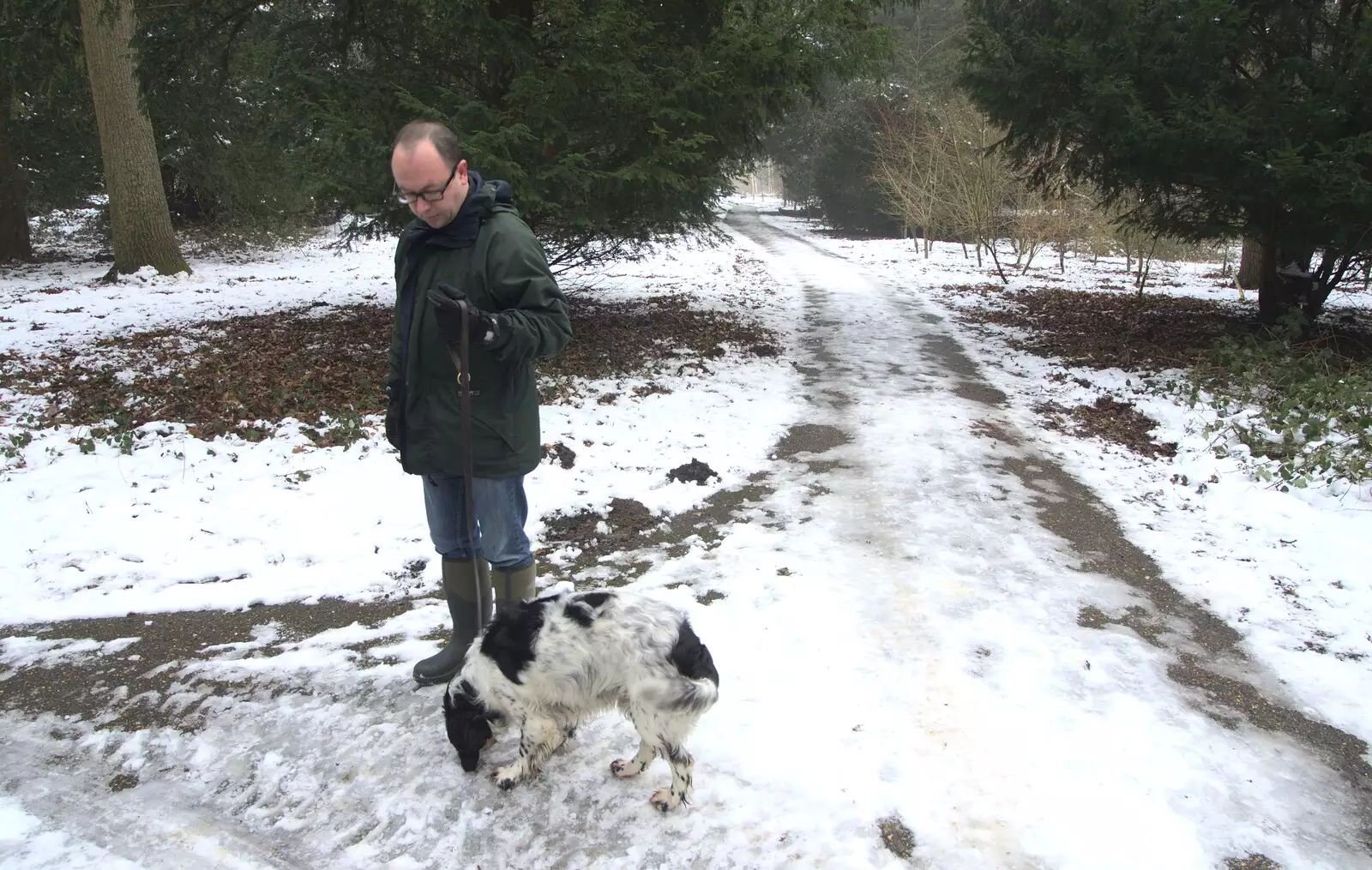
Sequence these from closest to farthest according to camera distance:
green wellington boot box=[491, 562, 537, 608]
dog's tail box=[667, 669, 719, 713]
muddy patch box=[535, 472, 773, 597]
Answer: dog's tail box=[667, 669, 719, 713] → green wellington boot box=[491, 562, 537, 608] → muddy patch box=[535, 472, 773, 597]

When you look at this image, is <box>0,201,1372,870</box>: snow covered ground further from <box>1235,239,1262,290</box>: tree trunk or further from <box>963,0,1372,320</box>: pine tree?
<box>1235,239,1262,290</box>: tree trunk

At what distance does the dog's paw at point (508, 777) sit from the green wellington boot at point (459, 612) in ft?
1.95

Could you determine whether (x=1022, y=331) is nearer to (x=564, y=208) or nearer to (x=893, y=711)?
(x=564, y=208)

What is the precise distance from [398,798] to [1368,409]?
7398 millimetres

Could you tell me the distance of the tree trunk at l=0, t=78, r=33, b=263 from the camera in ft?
48.7

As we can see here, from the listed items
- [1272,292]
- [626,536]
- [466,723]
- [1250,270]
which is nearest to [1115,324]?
[1272,292]

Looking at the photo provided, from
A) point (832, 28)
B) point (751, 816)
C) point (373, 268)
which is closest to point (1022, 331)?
point (832, 28)

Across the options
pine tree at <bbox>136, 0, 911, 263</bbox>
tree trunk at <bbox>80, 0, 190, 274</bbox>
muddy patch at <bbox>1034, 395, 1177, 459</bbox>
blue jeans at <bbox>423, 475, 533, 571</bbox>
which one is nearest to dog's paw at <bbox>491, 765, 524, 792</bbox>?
blue jeans at <bbox>423, 475, 533, 571</bbox>

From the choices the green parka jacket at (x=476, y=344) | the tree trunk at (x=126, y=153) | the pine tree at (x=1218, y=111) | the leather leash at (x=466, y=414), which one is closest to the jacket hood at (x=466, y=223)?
the green parka jacket at (x=476, y=344)

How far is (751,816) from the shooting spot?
2.55 m

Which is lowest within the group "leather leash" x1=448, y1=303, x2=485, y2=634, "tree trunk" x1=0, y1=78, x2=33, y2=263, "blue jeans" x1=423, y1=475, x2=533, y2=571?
"blue jeans" x1=423, y1=475, x2=533, y2=571

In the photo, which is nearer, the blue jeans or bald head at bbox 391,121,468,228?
bald head at bbox 391,121,468,228

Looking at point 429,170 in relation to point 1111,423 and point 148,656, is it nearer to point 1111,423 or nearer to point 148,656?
point 148,656

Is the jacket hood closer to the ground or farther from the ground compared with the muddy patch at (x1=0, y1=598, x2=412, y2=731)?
farther from the ground
